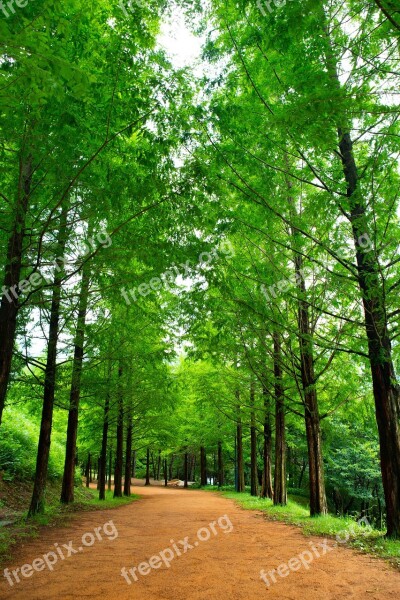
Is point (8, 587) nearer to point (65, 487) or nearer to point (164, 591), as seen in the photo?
point (164, 591)

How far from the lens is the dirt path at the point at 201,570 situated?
403 centimetres

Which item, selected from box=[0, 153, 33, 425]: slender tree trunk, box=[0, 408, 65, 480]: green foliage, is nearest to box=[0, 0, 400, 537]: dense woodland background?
box=[0, 153, 33, 425]: slender tree trunk

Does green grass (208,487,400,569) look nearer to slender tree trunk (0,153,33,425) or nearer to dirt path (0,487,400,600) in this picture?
dirt path (0,487,400,600)

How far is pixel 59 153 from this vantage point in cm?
438

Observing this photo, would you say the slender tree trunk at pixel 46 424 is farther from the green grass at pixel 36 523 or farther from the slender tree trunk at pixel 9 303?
the slender tree trunk at pixel 9 303

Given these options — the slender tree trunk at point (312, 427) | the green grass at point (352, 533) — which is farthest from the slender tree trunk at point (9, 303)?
the slender tree trunk at point (312, 427)

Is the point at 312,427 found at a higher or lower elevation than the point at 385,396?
lower

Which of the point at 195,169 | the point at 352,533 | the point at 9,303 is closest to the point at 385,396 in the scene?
the point at 352,533

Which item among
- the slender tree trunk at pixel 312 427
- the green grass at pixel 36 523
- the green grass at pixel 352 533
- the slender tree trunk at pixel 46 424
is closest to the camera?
the green grass at pixel 352 533

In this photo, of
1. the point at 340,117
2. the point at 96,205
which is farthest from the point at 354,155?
the point at 96,205

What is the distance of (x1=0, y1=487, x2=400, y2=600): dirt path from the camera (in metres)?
4.03

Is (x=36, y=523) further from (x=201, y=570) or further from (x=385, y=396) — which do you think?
(x=385, y=396)

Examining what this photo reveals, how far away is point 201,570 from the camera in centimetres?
487

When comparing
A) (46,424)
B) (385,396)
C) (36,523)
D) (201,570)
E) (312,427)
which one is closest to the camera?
(201,570)
